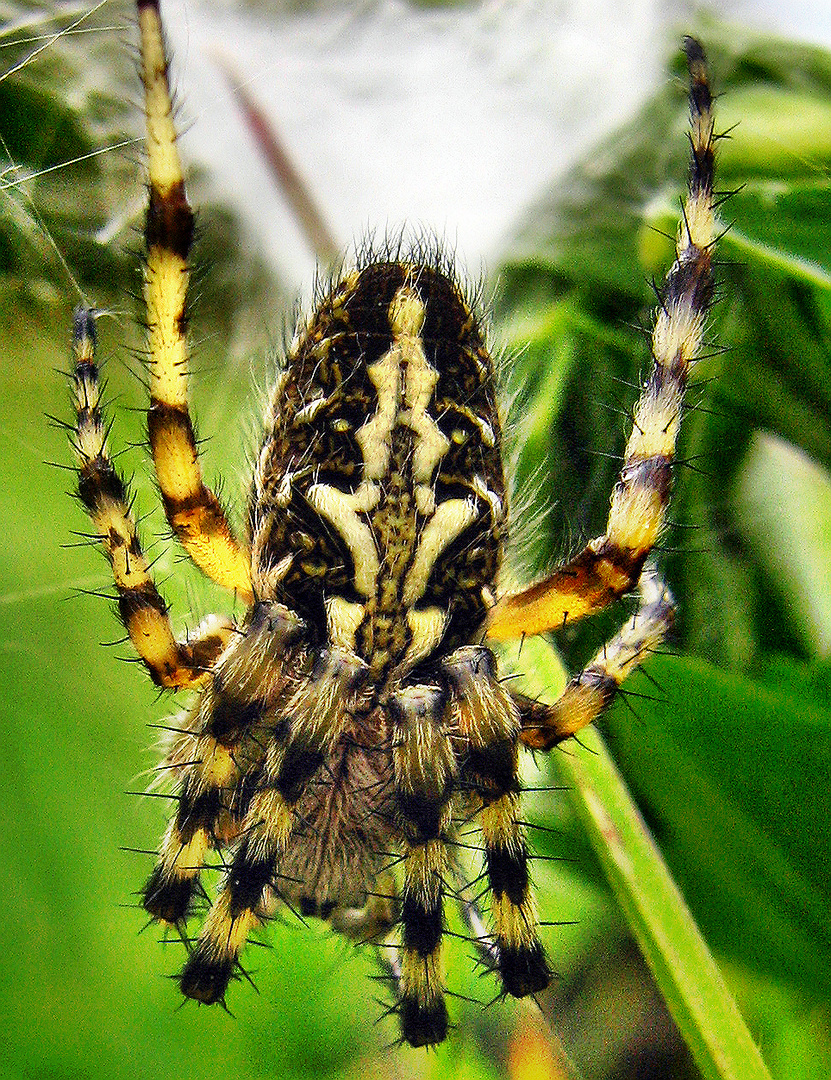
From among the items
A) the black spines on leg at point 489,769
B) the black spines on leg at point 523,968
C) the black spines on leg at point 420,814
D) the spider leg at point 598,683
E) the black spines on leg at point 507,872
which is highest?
the spider leg at point 598,683

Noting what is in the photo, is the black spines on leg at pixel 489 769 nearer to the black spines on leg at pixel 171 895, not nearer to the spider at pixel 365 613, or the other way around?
the spider at pixel 365 613

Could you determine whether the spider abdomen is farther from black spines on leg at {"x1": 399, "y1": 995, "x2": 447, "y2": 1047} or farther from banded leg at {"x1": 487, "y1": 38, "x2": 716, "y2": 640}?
black spines on leg at {"x1": 399, "y1": 995, "x2": 447, "y2": 1047}

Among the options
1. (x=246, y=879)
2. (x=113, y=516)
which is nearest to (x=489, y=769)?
(x=246, y=879)

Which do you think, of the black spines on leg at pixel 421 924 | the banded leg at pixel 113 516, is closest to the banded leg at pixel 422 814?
the black spines on leg at pixel 421 924

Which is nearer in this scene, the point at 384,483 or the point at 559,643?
the point at 384,483

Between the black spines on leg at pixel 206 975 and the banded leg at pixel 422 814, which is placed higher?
the banded leg at pixel 422 814

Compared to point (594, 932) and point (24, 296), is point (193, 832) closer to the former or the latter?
point (594, 932)

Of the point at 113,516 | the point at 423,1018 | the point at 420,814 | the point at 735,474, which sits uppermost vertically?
the point at 735,474

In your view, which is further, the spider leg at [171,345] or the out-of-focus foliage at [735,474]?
the out-of-focus foliage at [735,474]

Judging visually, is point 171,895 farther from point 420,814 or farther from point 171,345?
point 171,345
